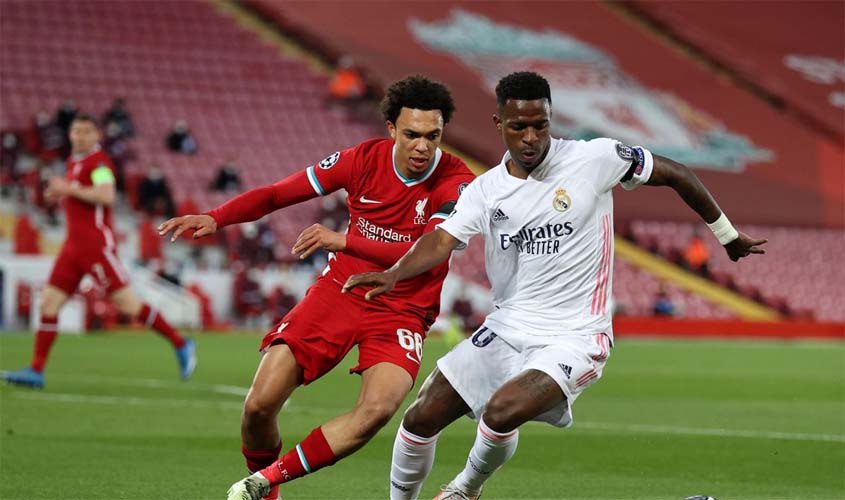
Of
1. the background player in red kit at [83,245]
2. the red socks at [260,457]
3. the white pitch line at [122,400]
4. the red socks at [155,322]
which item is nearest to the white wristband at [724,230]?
the red socks at [260,457]

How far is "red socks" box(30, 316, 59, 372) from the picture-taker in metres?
12.4

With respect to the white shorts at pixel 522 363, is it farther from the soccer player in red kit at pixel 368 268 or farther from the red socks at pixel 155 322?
→ the red socks at pixel 155 322

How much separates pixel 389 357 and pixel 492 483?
166 centimetres

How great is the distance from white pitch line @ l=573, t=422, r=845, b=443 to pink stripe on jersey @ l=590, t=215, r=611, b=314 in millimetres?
4761

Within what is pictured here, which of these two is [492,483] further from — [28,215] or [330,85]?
[330,85]

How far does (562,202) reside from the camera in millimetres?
6199

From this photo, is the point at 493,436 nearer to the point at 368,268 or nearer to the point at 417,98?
the point at 368,268

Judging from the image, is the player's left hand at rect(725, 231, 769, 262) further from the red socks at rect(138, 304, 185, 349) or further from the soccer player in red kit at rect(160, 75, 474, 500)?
the red socks at rect(138, 304, 185, 349)

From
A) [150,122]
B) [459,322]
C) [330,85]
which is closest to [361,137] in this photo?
[330,85]

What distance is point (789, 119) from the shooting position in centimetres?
4191

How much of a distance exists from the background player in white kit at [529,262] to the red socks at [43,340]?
22.4ft

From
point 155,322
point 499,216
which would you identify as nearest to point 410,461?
point 499,216

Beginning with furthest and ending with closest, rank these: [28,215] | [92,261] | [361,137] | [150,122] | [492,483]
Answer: [361,137]
[150,122]
[28,215]
[92,261]
[492,483]

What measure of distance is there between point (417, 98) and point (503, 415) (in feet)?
5.58
